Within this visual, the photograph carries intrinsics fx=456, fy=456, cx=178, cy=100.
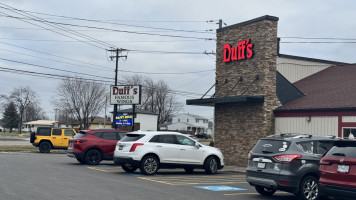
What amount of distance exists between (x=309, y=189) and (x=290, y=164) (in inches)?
34.5

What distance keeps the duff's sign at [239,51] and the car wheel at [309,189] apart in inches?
523

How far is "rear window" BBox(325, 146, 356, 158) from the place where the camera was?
9.59 metres

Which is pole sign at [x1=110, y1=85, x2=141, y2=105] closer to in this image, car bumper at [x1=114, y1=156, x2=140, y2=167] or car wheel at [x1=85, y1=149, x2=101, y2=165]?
car wheel at [x1=85, y1=149, x2=101, y2=165]

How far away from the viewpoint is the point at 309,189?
11.7 meters

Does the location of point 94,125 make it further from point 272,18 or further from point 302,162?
point 302,162

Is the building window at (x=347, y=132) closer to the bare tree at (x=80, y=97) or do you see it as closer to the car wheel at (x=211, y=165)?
the car wheel at (x=211, y=165)

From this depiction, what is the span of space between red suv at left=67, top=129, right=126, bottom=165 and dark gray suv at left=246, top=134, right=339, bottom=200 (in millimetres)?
10637

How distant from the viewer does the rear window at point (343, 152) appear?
9594 millimetres

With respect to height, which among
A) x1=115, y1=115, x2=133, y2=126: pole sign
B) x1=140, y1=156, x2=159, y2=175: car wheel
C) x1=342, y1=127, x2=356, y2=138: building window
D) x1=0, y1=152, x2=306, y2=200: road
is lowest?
x1=0, y1=152, x2=306, y2=200: road

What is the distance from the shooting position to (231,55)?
25.9m

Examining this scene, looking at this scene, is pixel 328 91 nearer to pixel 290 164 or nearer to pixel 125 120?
pixel 290 164

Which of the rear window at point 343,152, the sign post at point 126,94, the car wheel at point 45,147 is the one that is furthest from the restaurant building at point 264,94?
the car wheel at point 45,147

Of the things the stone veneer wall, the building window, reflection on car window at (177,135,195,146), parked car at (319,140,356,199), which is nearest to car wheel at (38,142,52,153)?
the stone veneer wall

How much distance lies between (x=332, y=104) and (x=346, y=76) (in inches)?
208
